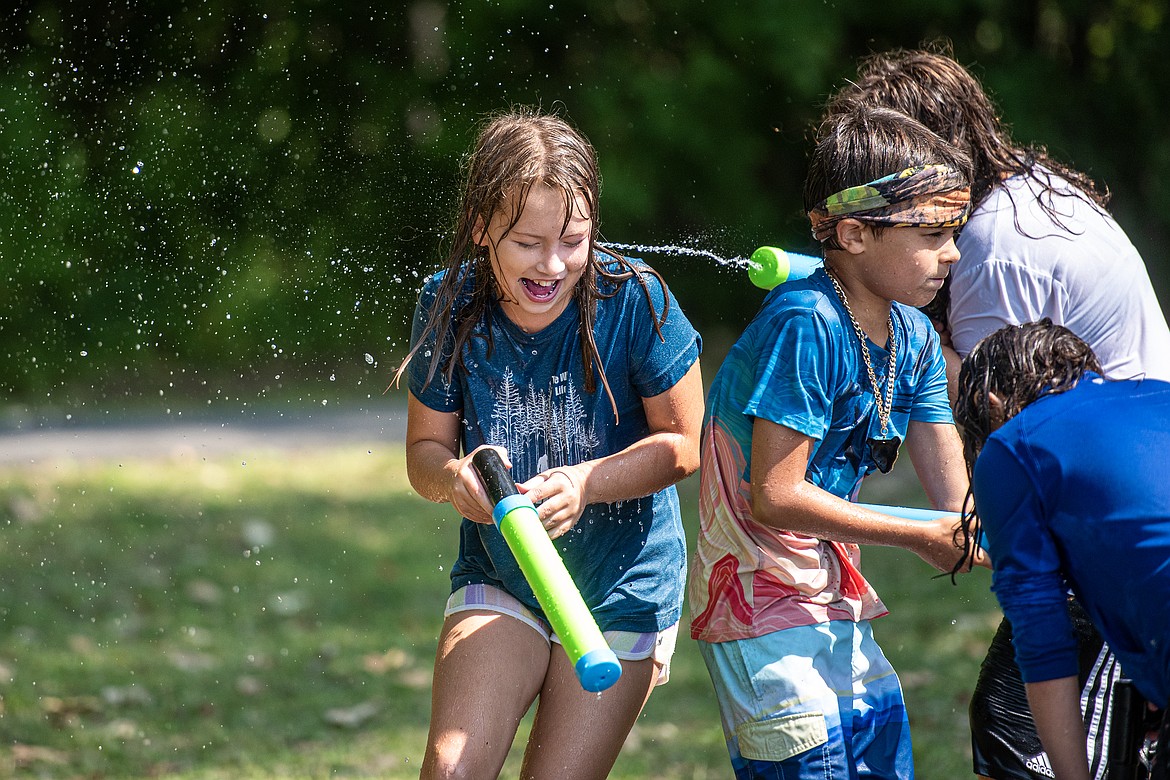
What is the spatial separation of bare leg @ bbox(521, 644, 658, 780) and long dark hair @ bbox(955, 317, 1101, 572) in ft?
2.87

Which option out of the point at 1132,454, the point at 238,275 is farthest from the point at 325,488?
the point at 1132,454

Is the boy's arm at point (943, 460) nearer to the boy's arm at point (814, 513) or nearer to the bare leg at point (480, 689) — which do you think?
the boy's arm at point (814, 513)

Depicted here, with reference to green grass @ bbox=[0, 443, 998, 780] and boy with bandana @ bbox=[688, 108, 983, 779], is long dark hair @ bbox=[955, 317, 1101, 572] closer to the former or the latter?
boy with bandana @ bbox=[688, 108, 983, 779]

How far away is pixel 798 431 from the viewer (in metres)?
2.46

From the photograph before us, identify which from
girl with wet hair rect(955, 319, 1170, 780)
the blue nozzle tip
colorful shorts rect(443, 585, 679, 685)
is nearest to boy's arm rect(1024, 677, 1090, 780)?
girl with wet hair rect(955, 319, 1170, 780)

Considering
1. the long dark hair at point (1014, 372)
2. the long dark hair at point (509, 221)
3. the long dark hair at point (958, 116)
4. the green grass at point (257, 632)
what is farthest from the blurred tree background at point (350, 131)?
the long dark hair at point (1014, 372)

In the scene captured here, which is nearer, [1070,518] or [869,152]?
[1070,518]

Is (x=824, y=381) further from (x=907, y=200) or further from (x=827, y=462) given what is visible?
(x=907, y=200)

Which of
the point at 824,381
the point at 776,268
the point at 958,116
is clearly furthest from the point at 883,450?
the point at 958,116

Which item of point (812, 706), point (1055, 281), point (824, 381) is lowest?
point (812, 706)

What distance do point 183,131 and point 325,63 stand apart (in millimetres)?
1342

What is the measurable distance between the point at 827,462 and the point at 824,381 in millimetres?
199

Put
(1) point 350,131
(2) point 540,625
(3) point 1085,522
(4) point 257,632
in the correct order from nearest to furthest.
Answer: (3) point 1085,522
(2) point 540,625
(4) point 257,632
(1) point 350,131

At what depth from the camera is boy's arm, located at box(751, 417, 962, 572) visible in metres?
2.47
